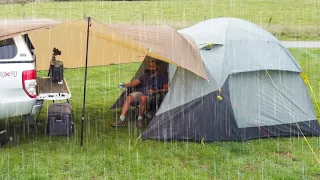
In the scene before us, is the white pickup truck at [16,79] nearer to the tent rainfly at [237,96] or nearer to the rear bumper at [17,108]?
the rear bumper at [17,108]

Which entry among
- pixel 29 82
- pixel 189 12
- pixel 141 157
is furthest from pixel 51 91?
pixel 189 12

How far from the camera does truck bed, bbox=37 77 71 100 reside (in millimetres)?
7258

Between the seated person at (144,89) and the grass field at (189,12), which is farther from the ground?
the grass field at (189,12)

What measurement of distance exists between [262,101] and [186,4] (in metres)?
24.3

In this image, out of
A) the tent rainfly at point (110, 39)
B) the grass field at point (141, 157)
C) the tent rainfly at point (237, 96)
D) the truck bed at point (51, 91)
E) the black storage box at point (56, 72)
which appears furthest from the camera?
the black storage box at point (56, 72)

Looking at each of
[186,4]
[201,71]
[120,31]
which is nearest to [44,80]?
[120,31]

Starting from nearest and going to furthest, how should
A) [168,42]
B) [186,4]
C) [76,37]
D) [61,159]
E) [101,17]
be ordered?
[61,159] < [168,42] < [76,37] < [101,17] < [186,4]

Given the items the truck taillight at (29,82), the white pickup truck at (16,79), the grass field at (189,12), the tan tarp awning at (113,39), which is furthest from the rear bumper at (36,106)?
the grass field at (189,12)

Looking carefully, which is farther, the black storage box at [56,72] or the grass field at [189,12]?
the grass field at [189,12]

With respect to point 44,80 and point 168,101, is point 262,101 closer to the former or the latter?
point 168,101

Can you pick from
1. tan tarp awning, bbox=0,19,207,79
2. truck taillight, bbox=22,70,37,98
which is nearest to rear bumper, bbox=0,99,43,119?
truck taillight, bbox=22,70,37,98

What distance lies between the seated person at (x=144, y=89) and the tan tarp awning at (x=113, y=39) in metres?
0.91

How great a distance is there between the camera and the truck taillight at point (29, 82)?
6.70 metres

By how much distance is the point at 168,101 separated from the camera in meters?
7.73
